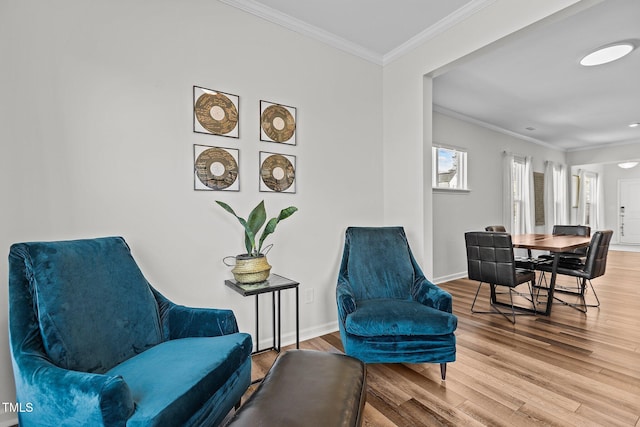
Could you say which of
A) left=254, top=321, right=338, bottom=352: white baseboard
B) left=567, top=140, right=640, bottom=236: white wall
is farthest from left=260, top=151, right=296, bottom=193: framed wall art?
left=567, top=140, right=640, bottom=236: white wall

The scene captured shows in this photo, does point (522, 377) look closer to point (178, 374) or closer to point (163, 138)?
point (178, 374)

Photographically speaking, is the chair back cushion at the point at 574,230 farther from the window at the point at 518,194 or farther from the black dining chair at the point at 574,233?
the window at the point at 518,194

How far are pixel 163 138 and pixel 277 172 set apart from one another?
33.8 inches

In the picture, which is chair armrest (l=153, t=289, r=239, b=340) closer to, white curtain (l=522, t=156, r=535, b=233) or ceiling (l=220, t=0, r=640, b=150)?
ceiling (l=220, t=0, r=640, b=150)

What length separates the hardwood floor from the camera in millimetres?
1616

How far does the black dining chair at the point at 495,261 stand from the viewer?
288 centimetres

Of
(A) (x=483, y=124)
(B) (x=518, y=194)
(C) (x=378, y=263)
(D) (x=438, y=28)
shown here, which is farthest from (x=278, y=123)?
(B) (x=518, y=194)

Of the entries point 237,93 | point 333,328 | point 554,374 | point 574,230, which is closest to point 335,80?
point 237,93

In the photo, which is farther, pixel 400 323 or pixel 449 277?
pixel 449 277

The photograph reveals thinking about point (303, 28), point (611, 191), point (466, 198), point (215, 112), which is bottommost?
point (466, 198)

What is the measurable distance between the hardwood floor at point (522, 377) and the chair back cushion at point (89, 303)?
940 mm

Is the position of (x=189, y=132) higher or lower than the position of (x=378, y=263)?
higher

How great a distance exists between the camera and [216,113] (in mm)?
2178

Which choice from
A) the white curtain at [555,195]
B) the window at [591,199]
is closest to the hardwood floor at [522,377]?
the white curtain at [555,195]
